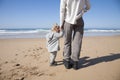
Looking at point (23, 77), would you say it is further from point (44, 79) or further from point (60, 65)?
point (60, 65)

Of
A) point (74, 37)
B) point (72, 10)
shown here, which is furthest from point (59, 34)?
point (72, 10)

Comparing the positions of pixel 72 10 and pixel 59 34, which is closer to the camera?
pixel 72 10

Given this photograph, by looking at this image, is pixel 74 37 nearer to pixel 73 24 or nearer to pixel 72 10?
pixel 73 24

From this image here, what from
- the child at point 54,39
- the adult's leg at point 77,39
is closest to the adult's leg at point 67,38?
the adult's leg at point 77,39

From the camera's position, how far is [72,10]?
2713 millimetres

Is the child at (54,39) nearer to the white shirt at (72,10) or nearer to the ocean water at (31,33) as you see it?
the white shirt at (72,10)

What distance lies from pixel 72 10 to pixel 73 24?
0.24 metres

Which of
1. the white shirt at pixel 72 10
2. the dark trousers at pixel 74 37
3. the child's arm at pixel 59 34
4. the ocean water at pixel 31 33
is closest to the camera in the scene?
the white shirt at pixel 72 10

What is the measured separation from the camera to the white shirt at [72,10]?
2682 mm

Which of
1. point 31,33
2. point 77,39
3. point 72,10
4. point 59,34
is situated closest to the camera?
point 72,10

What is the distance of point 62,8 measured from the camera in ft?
9.01

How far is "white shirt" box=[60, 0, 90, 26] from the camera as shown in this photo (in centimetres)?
268

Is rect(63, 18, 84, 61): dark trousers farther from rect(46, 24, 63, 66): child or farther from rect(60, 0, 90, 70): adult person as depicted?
rect(46, 24, 63, 66): child

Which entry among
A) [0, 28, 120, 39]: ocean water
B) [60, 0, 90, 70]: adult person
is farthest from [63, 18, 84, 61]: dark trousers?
[0, 28, 120, 39]: ocean water
